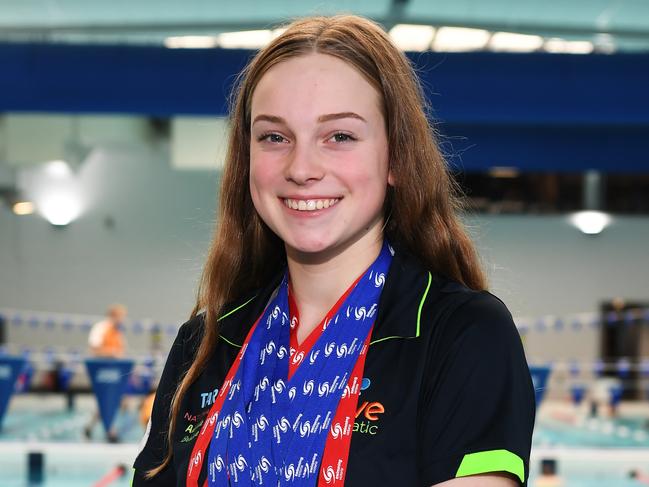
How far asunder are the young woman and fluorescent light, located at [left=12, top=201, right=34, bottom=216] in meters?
Answer: 13.2

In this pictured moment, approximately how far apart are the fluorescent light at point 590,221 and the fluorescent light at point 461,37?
5.49m

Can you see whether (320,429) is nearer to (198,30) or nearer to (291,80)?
(291,80)

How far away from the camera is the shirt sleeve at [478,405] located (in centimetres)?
106

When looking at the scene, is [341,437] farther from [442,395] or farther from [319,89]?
[319,89]

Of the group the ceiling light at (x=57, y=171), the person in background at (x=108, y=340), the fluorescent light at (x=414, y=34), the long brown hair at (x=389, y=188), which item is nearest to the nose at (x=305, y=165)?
the long brown hair at (x=389, y=188)

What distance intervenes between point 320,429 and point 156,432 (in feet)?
1.07

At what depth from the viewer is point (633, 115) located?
22.4 ft

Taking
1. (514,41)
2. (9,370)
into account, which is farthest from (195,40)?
(9,370)

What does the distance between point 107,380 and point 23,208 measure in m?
6.88

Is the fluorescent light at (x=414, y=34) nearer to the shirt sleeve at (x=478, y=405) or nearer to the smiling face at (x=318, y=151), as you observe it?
the smiling face at (x=318, y=151)

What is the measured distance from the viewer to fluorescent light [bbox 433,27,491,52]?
853 centimetres

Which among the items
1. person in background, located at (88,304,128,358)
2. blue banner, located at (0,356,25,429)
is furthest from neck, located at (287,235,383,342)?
person in background, located at (88,304,128,358)

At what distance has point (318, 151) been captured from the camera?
1177 millimetres

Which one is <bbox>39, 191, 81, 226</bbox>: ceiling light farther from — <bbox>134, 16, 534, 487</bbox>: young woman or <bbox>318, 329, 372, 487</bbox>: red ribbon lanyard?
<bbox>318, 329, 372, 487</bbox>: red ribbon lanyard
